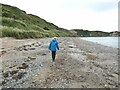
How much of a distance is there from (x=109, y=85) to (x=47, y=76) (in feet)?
14.0

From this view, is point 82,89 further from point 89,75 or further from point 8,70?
point 8,70

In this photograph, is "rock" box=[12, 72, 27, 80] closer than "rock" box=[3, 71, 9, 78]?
Yes

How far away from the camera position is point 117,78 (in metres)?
21.7

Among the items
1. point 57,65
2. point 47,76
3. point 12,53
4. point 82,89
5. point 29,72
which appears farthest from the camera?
point 12,53

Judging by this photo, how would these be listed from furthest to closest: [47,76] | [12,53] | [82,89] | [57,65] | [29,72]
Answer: [12,53] < [57,65] < [29,72] < [47,76] < [82,89]

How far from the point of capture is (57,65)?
24344 mm

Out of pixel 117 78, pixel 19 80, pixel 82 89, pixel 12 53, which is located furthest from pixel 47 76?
pixel 12 53

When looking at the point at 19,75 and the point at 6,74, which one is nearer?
the point at 19,75

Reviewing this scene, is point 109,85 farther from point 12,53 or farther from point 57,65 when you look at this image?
point 12,53

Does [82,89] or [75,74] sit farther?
[75,74]

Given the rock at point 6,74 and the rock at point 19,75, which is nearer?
the rock at point 19,75

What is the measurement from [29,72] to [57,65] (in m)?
3.08

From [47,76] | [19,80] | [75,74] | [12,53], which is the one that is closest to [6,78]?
[19,80]

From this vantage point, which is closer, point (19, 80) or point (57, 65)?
point (19, 80)
